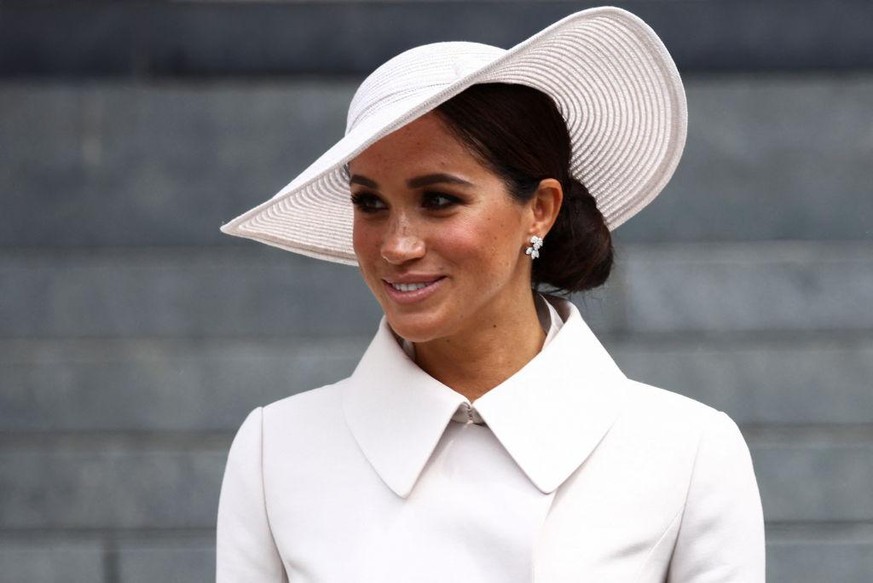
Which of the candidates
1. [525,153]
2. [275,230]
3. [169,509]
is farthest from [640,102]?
[169,509]

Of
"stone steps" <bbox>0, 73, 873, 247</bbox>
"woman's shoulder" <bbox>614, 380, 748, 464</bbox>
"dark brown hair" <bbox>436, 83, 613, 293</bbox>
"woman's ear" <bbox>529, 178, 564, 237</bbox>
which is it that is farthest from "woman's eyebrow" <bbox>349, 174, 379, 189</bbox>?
"stone steps" <bbox>0, 73, 873, 247</bbox>

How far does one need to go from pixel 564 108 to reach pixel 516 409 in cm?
50

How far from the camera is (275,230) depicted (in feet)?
8.83

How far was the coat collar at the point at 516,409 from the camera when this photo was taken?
2.41 m

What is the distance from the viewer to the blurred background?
15.9ft

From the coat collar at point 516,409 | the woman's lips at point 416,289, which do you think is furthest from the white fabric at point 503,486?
the woman's lips at point 416,289

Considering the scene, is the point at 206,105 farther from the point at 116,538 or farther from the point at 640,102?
the point at 640,102

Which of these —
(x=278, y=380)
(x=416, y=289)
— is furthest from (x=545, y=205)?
(x=278, y=380)

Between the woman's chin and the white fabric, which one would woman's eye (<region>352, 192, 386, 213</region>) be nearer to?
the woman's chin

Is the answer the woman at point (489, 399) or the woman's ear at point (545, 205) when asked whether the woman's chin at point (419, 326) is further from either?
the woman's ear at point (545, 205)

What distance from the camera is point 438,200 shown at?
229 centimetres

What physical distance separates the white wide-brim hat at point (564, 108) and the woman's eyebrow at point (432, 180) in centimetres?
9

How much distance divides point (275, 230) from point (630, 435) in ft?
2.42

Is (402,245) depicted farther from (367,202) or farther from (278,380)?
(278,380)
